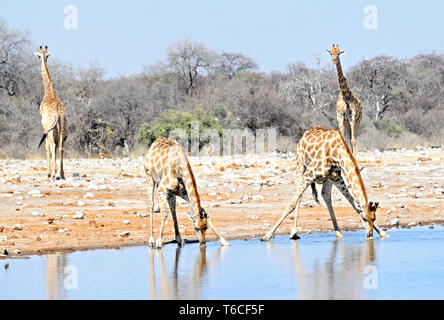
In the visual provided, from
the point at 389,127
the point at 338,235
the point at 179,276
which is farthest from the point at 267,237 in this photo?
the point at 389,127

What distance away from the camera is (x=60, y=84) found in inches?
1622

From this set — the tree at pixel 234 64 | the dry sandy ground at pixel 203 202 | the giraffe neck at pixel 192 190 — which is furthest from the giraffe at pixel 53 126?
the tree at pixel 234 64

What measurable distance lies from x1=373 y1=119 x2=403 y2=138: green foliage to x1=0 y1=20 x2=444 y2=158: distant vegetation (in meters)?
0.04

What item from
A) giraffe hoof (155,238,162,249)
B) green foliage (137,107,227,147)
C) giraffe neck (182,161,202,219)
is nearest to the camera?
giraffe neck (182,161,202,219)

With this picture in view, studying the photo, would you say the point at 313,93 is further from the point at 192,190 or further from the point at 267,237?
the point at 192,190

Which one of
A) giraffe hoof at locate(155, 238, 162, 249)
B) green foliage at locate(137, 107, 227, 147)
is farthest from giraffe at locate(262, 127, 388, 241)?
green foliage at locate(137, 107, 227, 147)

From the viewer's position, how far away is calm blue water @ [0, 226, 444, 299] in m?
8.54

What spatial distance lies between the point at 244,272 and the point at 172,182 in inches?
73.4

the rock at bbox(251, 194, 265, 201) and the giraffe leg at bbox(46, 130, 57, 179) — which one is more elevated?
the giraffe leg at bbox(46, 130, 57, 179)

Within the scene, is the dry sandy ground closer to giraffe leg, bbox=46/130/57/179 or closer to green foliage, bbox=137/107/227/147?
giraffe leg, bbox=46/130/57/179

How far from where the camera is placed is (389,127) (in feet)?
113

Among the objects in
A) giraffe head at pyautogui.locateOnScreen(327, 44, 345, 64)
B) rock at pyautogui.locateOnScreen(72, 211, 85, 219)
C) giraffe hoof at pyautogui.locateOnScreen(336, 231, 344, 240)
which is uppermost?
giraffe head at pyautogui.locateOnScreen(327, 44, 345, 64)
